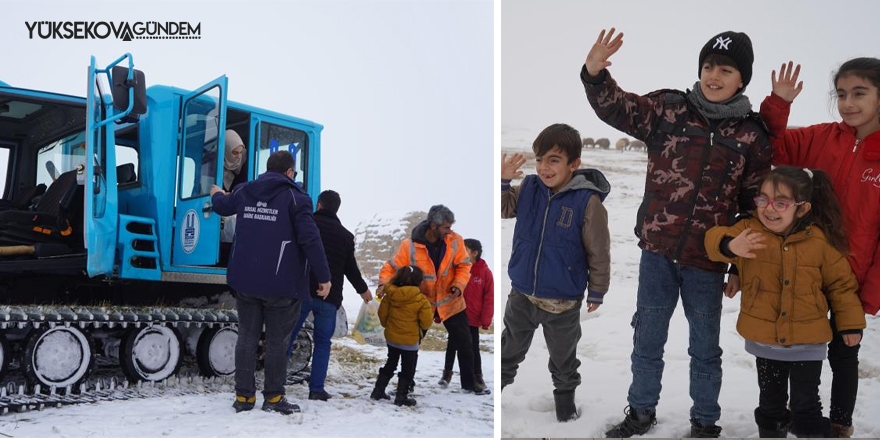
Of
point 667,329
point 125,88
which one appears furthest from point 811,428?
point 125,88

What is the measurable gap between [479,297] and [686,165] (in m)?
2.44

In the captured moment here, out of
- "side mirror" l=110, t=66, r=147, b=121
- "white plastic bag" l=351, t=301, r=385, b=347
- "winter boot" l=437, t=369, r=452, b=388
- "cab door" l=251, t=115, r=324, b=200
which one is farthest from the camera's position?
"white plastic bag" l=351, t=301, r=385, b=347

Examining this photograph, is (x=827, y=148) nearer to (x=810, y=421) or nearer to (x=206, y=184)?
(x=810, y=421)

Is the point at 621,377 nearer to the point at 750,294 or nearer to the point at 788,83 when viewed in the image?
the point at 750,294

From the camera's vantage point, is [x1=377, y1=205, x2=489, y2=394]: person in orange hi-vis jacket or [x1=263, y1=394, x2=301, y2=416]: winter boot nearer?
[x1=263, y1=394, x2=301, y2=416]: winter boot

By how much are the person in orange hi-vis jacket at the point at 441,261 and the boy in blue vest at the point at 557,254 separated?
1.49 metres

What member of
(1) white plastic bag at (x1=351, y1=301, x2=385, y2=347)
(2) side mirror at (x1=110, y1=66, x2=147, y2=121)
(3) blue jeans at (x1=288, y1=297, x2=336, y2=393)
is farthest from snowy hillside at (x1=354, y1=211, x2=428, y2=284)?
(2) side mirror at (x1=110, y1=66, x2=147, y2=121)

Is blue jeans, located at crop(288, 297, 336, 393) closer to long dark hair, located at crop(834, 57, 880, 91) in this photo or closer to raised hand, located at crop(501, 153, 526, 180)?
raised hand, located at crop(501, 153, 526, 180)

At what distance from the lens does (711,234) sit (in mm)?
2600

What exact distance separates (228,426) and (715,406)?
2.13 metres

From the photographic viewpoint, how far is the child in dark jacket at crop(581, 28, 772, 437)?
267 centimetres

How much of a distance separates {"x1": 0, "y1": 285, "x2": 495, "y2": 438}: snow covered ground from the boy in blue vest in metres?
0.90

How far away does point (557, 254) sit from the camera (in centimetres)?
286

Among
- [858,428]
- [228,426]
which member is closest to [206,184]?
[228,426]
